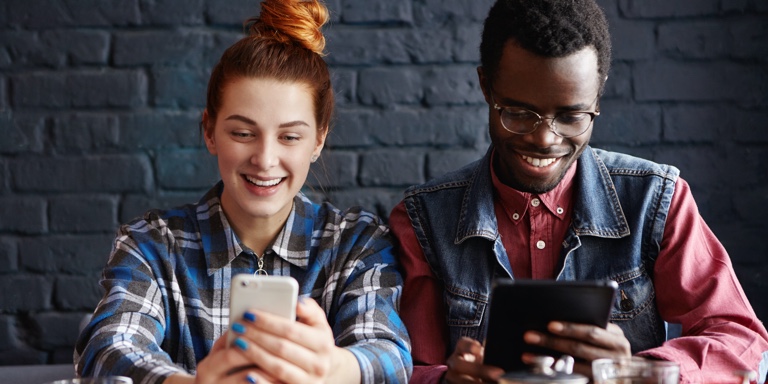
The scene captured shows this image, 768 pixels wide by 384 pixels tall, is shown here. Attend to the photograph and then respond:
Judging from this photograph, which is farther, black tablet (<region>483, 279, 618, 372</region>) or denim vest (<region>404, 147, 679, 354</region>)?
denim vest (<region>404, 147, 679, 354</region>)

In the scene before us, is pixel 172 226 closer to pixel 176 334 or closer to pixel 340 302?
pixel 176 334

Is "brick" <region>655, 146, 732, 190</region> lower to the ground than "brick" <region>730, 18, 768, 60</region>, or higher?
lower

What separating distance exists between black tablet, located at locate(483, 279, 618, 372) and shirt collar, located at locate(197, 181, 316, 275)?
1.74 feet

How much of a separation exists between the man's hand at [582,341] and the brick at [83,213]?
1.15 metres

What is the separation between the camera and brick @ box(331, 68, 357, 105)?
197cm

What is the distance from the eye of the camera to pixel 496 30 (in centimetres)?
159

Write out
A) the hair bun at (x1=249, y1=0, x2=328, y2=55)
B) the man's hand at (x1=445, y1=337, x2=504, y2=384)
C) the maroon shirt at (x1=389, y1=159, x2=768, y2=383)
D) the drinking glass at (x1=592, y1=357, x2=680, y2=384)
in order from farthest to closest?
the hair bun at (x1=249, y1=0, x2=328, y2=55) → the maroon shirt at (x1=389, y1=159, x2=768, y2=383) → the man's hand at (x1=445, y1=337, x2=504, y2=384) → the drinking glass at (x1=592, y1=357, x2=680, y2=384)

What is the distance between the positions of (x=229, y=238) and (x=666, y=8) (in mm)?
1123

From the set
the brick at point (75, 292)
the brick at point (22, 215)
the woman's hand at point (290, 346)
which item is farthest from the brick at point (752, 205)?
the brick at point (22, 215)

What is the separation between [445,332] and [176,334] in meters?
0.50

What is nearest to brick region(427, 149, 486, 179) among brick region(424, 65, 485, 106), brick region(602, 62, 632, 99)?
brick region(424, 65, 485, 106)

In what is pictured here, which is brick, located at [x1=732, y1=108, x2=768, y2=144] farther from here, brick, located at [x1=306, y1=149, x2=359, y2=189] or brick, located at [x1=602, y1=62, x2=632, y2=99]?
brick, located at [x1=306, y1=149, x2=359, y2=189]

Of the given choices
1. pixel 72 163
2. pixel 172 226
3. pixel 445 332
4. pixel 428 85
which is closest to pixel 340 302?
pixel 445 332

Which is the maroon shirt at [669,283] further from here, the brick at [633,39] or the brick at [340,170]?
the brick at [633,39]
